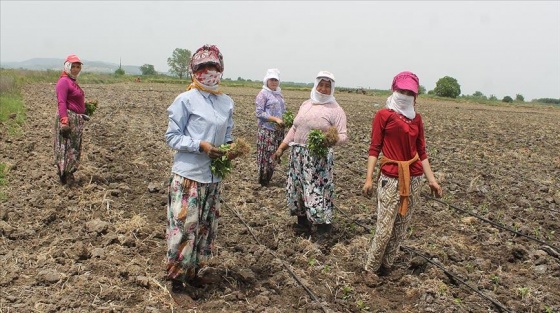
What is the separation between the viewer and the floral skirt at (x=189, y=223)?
396 cm

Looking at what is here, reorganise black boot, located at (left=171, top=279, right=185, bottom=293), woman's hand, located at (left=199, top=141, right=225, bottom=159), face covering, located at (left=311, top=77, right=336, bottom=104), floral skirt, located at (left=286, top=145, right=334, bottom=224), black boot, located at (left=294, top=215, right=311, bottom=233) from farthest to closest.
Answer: black boot, located at (left=294, top=215, right=311, bottom=233) → floral skirt, located at (left=286, top=145, right=334, bottom=224) → face covering, located at (left=311, top=77, right=336, bottom=104) → black boot, located at (left=171, top=279, right=185, bottom=293) → woman's hand, located at (left=199, top=141, right=225, bottom=159)

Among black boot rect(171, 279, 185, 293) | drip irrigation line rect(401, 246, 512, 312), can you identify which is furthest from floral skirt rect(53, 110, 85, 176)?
drip irrigation line rect(401, 246, 512, 312)

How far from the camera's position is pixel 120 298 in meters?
4.14

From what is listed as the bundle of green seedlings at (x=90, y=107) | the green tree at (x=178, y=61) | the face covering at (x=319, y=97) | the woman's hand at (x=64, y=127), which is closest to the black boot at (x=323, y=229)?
the face covering at (x=319, y=97)

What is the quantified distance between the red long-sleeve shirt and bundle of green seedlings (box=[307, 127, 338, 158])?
784 millimetres

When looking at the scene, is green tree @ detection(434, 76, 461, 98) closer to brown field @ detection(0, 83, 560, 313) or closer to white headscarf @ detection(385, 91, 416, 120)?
brown field @ detection(0, 83, 560, 313)

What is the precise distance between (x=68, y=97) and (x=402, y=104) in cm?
441

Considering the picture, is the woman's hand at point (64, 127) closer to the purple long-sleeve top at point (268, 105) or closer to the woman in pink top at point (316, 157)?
the purple long-sleeve top at point (268, 105)

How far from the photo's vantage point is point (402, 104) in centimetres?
438

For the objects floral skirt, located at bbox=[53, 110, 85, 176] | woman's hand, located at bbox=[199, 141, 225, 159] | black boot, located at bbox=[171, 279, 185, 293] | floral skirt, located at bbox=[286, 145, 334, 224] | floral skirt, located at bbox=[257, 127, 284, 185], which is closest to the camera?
woman's hand, located at bbox=[199, 141, 225, 159]

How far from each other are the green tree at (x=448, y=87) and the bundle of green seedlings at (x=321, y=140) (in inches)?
2527

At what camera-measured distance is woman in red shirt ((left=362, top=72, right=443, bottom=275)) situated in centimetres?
437

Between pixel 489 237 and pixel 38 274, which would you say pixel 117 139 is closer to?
pixel 38 274

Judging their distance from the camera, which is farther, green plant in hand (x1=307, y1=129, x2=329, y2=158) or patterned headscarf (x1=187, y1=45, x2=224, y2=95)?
green plant in hand (x1=307, y1=129, x2=329, y2=158)
